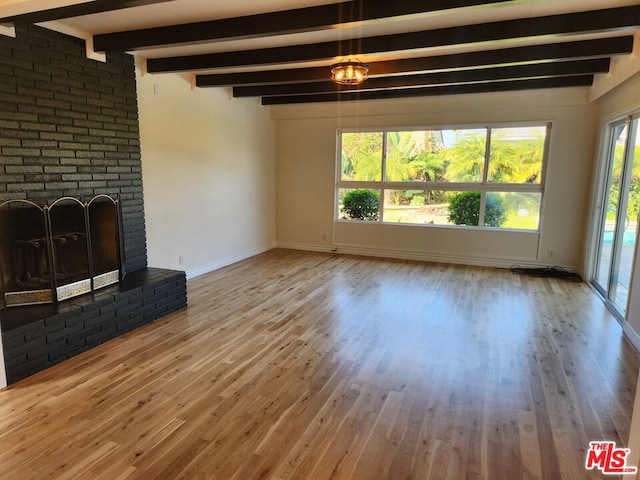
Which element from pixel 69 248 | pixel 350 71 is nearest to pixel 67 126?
pixel 69 248

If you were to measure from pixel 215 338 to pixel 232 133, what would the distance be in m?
3.55

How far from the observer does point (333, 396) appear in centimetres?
251

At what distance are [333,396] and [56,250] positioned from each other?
2520 millimetres

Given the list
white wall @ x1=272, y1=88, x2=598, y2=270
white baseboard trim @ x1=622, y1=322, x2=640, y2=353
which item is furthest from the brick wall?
white baseboard trim @ x1=622, y1=322, x2=640, y2=353

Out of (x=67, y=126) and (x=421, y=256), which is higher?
(x=67, y=126)

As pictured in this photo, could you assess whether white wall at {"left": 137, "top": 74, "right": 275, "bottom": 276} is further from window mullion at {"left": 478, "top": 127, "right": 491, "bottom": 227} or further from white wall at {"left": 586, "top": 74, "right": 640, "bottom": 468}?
white wall at {"left": 586, "top": 74, "right": 640, "bottom": 468}

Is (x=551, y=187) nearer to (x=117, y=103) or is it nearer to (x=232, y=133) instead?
(x=232, y=133)

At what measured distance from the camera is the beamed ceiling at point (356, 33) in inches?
104

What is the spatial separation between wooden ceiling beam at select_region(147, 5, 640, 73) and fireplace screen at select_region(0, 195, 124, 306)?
1741mm

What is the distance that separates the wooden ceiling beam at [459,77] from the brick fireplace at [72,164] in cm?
209

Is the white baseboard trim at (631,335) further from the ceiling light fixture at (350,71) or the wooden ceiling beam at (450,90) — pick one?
the ceiling light fixture at (350,71)

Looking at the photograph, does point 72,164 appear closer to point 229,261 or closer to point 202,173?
point 202,173

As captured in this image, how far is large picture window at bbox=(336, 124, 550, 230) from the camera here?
18.9ft

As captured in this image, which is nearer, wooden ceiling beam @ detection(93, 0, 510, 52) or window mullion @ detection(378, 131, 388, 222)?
wooden ceiling beam @ detection(93, 0, 510, 52)
